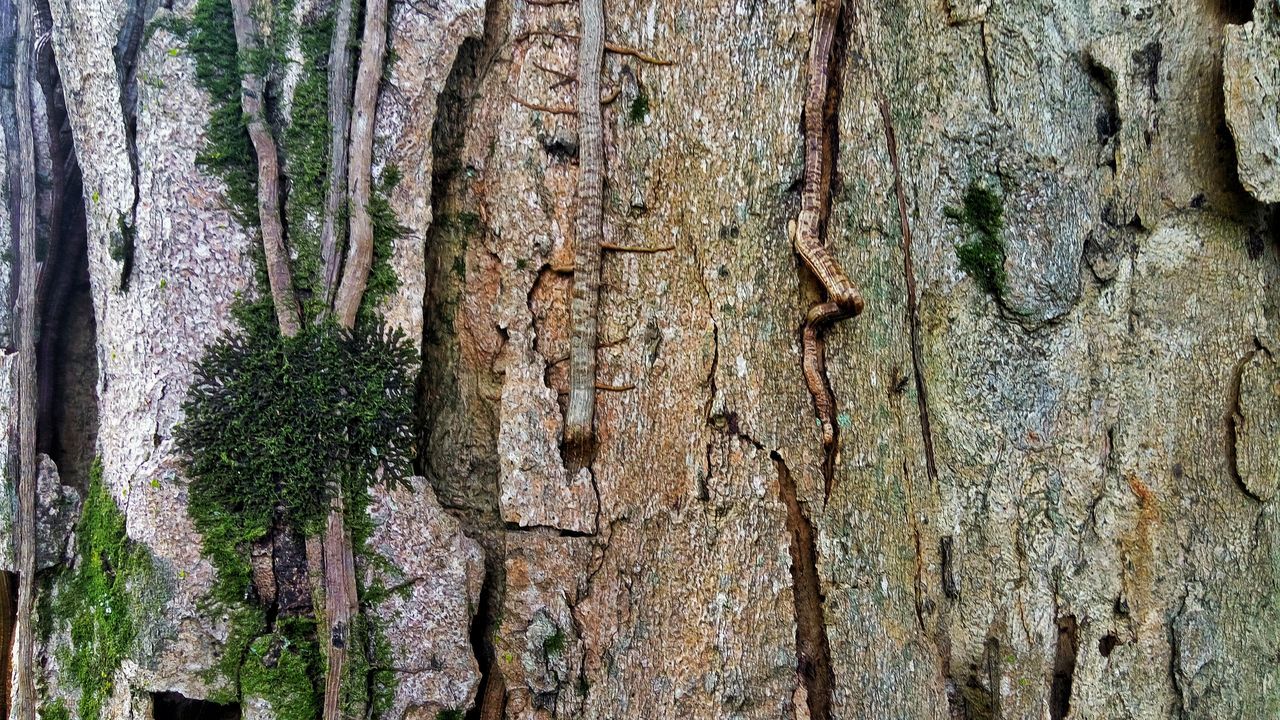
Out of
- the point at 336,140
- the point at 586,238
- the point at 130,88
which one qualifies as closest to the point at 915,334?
the point at 586,238

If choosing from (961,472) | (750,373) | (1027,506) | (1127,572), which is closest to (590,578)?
(750,373)

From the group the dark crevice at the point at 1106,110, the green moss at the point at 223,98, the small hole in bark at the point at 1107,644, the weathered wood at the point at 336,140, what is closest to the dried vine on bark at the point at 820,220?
the dark crevice at the point at 1106,110

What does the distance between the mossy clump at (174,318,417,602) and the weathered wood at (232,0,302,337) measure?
0.05m

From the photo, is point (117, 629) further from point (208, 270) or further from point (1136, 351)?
point (1136, 351)

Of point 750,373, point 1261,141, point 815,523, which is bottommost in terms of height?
point 815,523

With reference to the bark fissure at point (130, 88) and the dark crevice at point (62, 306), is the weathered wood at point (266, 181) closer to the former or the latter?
the bark fissure at point (130, 88)

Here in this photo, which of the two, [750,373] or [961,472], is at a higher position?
[750,373]

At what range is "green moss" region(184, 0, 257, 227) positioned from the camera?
138 cm

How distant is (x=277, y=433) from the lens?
1.38 metres

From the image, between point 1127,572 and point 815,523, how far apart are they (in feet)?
2.36

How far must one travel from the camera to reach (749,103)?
1498 mm

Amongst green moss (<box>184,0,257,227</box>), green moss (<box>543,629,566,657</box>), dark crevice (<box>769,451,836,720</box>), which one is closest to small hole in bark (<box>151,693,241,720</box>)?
green moss (<box>543,629,566,657</box>)

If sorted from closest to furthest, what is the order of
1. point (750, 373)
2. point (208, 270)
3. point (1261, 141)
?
point (208, 270) → point (750, 373) → point (1261, 141)

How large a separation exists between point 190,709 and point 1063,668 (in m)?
1.76
